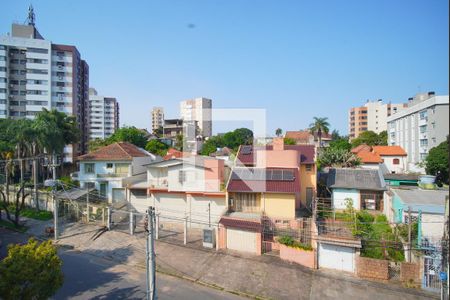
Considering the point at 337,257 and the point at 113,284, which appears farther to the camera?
the point at 337,257

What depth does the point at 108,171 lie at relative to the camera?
29.9 m

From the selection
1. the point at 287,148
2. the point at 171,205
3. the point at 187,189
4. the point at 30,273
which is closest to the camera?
the point at 30,273

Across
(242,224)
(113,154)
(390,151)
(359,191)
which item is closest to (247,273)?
(242,224)

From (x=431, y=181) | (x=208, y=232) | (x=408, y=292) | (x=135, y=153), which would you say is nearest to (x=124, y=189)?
(x=135, y=153)

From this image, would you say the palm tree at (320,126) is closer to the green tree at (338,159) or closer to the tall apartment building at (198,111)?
the green tree at (338,159)

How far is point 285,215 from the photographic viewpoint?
2097 cm

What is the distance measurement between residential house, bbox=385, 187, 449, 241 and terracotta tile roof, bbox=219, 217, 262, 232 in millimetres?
9271

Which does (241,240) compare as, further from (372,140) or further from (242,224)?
(372,140)

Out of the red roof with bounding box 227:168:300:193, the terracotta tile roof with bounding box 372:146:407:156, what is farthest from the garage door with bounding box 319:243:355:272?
the terracotta tile roof with bounding box 372:146:407:156

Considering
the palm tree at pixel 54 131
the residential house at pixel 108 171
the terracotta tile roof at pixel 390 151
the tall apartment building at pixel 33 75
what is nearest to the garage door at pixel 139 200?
the residential house at pixel 108 171

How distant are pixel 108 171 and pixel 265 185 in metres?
18.7

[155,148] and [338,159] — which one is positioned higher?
[155,148]

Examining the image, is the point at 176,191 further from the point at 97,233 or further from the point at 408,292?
the point at 408,292

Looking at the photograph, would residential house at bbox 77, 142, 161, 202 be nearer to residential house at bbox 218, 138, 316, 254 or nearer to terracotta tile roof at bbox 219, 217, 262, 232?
residential house at bbox 218, 138, 316, 254
